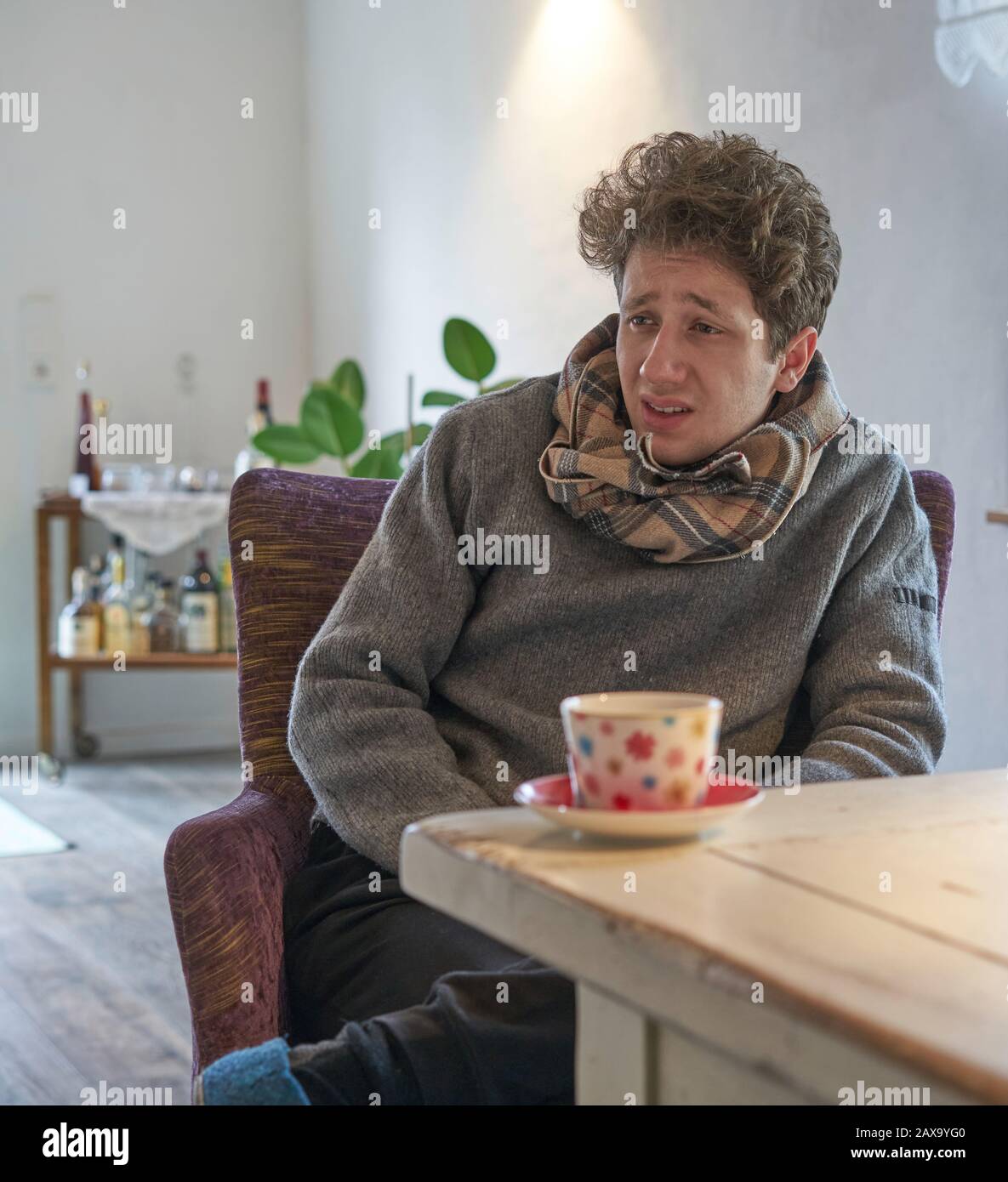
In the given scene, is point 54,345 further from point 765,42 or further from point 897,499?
point 897,499

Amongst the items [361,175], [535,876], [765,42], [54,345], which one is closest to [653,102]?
[765,42]

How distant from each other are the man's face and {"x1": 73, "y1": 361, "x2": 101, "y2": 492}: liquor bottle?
3.21m

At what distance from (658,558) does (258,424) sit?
122 inches

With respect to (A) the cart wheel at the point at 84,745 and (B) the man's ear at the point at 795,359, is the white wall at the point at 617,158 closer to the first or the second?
(B) the man's ear at the point at 795,359

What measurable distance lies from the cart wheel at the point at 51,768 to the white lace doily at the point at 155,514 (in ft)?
2.17

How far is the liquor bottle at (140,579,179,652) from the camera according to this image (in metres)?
4.11

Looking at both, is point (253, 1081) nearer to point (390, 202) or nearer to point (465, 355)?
point (465, 355)

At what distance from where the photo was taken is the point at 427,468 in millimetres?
1412

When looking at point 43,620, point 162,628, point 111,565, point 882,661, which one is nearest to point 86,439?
point 111,565

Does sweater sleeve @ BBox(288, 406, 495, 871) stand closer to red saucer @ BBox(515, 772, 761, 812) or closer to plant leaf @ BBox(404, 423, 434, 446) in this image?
red saucer @ BBox(515, 772, 761, 812)

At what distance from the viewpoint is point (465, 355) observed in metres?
3.06

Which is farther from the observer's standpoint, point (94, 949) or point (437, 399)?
point (437, 399)

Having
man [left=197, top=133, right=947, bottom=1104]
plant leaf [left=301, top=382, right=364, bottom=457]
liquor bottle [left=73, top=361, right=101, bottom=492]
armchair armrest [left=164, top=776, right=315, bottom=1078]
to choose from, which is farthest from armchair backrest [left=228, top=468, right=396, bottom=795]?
liquor bottle [left=73, top=361, right=101, bottom=492]

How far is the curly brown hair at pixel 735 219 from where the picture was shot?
137 cm
